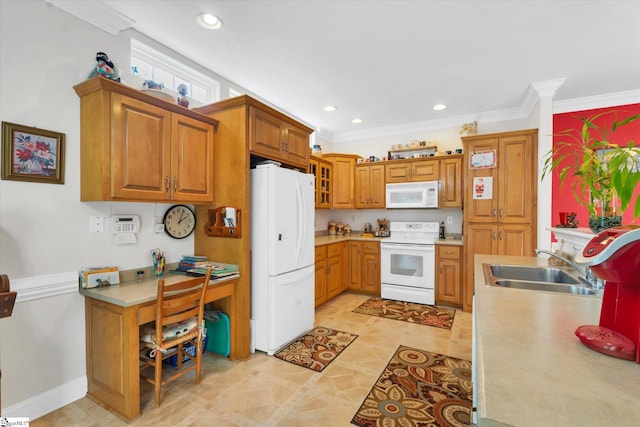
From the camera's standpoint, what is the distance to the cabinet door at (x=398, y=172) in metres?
4.52

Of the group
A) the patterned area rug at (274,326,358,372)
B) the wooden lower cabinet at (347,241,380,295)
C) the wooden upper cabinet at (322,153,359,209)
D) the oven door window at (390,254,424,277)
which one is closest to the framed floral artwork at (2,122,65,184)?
the patterned area rug at (274,326,358,372)

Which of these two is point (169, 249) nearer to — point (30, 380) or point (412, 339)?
point (30, 380)

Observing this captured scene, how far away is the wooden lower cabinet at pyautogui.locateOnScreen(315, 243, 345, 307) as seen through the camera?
3.90m

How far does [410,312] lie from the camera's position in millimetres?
A: 3797

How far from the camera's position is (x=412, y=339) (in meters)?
3.00

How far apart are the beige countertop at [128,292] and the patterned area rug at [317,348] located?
1.02 m

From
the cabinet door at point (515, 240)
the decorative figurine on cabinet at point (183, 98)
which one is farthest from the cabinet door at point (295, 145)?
the cabinet door at point (515, 240)

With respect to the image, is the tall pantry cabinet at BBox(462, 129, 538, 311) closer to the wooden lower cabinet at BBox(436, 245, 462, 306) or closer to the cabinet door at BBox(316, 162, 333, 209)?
the wooden lower cabinet at BBox(436, 245, 462, 306)

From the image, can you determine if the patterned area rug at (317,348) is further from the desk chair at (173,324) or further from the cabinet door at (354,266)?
the cabinet door at (354,266)

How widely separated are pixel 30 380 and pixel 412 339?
3.06 m

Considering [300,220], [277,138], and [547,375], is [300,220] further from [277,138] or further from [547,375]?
[547,375]

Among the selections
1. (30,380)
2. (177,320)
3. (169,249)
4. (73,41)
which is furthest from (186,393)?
(73,41)

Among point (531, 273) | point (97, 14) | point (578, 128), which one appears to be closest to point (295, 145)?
A: point (97, 14)

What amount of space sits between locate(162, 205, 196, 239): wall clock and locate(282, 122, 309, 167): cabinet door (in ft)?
3.65
